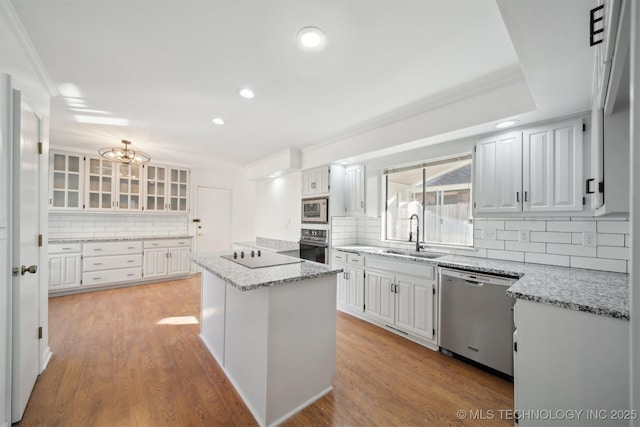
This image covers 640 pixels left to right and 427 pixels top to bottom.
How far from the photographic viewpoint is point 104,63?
2088mm

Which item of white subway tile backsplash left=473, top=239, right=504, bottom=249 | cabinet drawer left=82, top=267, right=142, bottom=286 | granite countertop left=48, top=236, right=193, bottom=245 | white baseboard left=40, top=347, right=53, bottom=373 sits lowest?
white baseboard left=40, top=347, right=53, bottom=373

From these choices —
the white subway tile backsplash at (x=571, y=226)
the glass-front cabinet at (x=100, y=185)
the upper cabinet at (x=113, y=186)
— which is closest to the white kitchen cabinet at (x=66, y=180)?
the upper cabinet at (x=113, y=186)

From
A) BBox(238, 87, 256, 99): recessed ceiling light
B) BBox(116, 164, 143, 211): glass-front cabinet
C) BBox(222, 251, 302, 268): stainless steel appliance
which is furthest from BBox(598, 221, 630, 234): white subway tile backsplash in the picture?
BBox(116, 164, 143, 211): glass-front cabinet

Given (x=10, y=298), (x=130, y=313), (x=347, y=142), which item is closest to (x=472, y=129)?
(x=347, y=142)

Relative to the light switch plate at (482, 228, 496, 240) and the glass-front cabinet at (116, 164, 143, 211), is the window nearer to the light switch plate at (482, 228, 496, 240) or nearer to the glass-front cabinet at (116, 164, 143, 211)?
the light switch plate at (482, 228, 496, 240)

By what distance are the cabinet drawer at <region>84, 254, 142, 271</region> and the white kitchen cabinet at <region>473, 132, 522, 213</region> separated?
5.53 m

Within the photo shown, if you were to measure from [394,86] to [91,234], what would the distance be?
5.71 meters

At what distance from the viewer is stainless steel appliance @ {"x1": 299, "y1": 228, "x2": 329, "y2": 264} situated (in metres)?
3.89

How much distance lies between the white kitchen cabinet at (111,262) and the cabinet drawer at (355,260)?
13.2 feet

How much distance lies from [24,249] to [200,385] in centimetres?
156

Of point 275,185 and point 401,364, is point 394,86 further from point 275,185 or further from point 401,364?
point 275,185

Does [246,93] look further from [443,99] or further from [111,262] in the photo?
[111,262]

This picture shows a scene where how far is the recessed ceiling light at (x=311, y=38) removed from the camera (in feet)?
5.55

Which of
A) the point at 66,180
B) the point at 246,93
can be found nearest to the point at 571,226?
Answer: the point at 246,93
